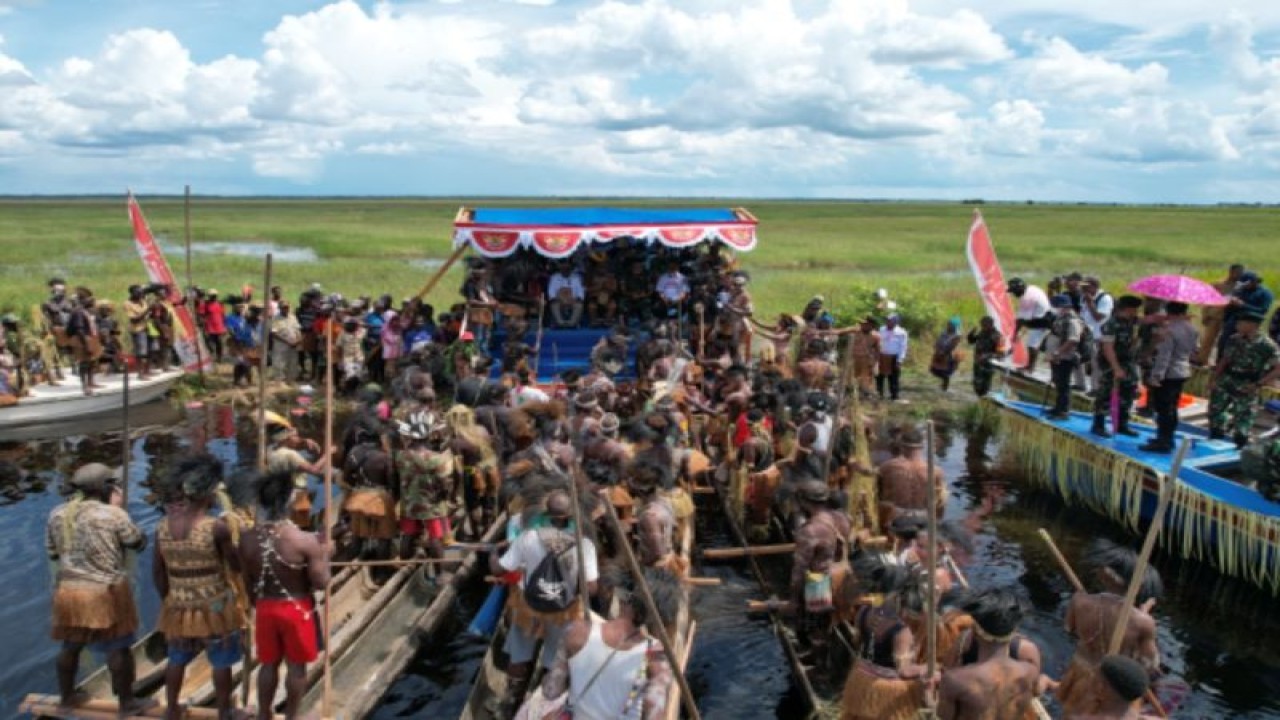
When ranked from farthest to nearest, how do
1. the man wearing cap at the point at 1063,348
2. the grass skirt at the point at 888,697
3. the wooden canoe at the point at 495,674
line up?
the man wearing cap at the point at 1063,348 → the wooden canoe at the point at 495,674 → the grass skirt at the point at 888,697

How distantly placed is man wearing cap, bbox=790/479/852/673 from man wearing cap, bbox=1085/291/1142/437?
5.52 metres

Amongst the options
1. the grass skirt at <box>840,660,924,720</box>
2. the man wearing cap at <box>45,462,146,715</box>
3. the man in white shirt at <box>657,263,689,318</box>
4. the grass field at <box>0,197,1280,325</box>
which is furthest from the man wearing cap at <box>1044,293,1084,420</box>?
the grass field at <box>0,197,1280,325</box>


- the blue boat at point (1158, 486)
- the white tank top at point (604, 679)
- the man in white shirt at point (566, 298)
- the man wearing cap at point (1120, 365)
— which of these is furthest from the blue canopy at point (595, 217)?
the white tank top at point (604, 679)

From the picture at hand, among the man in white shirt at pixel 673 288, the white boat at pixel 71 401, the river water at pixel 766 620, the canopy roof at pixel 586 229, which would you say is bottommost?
the river water at pixel 766 620

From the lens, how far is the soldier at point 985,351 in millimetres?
16219

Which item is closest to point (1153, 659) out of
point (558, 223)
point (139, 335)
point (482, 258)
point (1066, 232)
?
point (558, 223)

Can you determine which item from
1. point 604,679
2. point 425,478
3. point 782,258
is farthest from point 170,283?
point 782,258

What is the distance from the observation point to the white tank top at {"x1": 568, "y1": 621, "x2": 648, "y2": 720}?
5039mm

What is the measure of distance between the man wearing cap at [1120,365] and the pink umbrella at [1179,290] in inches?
10.2

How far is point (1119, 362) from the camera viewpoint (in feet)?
36.4

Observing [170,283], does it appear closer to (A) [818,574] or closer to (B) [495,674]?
(B) [495,674]

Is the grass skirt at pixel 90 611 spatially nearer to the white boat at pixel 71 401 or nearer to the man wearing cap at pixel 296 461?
the man wearing cap at pixel 296 461

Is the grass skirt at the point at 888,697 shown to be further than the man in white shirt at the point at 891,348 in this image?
No

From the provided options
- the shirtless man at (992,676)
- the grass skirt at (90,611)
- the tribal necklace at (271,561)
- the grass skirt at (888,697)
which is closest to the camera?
the shirtless man at (992,676)
